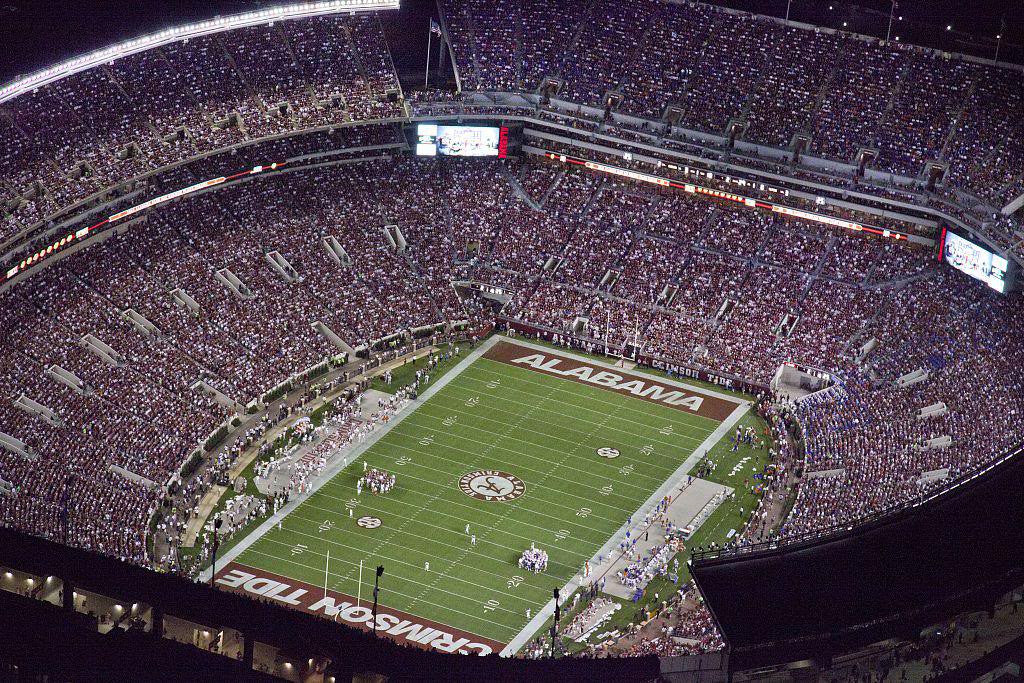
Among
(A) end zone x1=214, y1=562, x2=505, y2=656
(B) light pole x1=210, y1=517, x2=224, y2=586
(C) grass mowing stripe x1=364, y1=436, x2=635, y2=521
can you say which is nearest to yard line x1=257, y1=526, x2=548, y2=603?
(B) light pole x1=210, y1=517, x2=224, y2=586

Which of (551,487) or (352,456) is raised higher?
(352,456)

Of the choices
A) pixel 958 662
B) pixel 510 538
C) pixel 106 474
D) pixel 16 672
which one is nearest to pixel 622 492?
pixel 510 538

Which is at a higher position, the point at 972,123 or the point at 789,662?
the point at 972,123

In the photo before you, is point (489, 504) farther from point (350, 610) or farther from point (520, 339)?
point (520, 339)

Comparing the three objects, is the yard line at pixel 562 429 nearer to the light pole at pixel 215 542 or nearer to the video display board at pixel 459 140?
the light pole at pixel 215 542

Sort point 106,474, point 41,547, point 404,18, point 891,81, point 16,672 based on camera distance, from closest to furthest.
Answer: point 16,672 → point 41,547 → point 106,474 → point 891,81 → point 404,18

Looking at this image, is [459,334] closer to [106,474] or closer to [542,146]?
[542,146]

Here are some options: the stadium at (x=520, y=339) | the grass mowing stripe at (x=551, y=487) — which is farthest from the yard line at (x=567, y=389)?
the grass mowing stripe at (x=551, y=487)

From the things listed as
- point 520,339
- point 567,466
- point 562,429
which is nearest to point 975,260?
point 562,429
